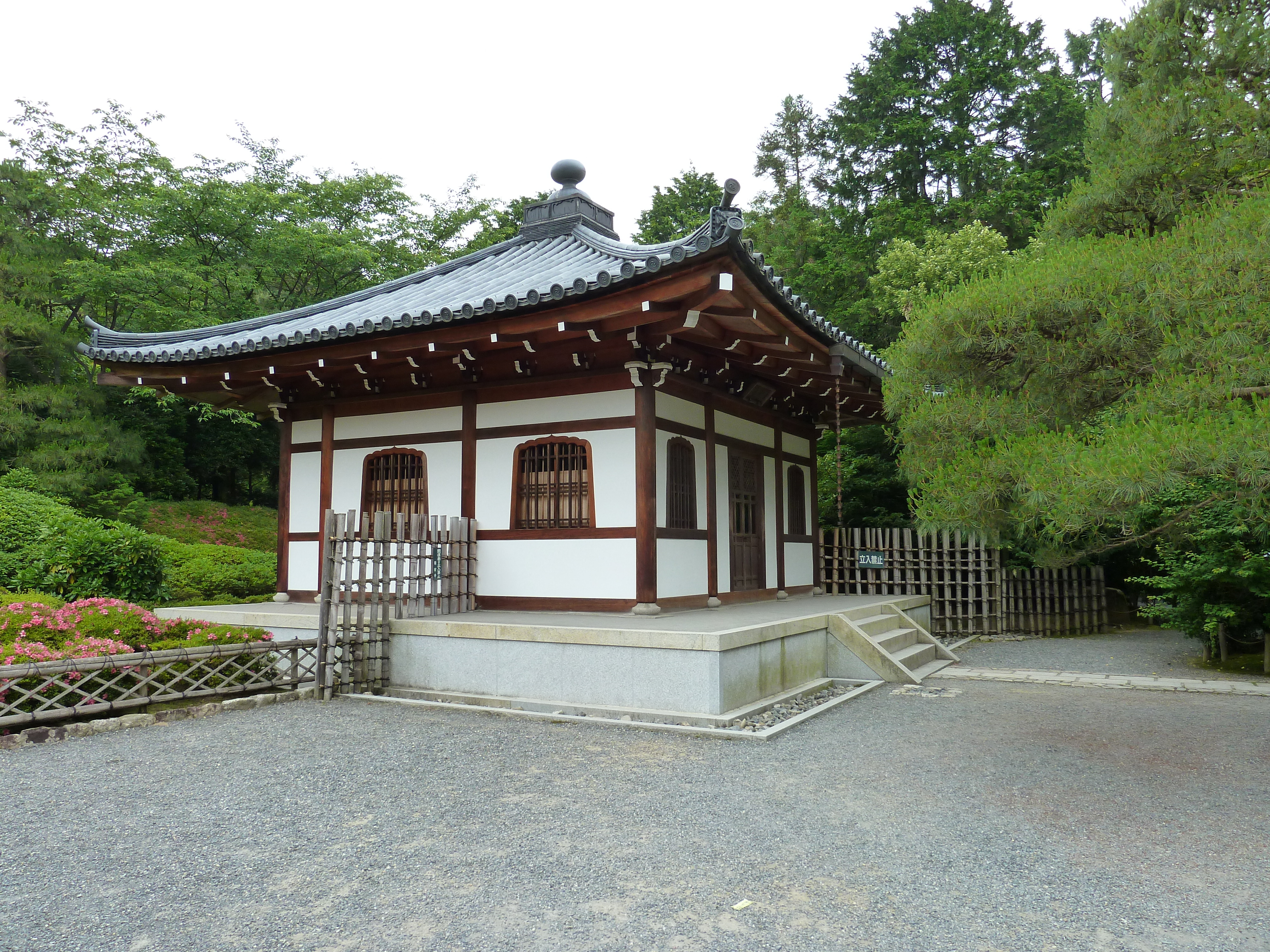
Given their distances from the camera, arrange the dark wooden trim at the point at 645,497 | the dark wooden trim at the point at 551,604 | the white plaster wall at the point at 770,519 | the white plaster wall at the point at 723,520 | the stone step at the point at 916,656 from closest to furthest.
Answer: the dark wooden trim at the point at 645,497 → the dark wooden trim at the point at 551,604 → the stone step at the point at 916,656 → the white plaster wall at the point at 723,520 → the white plaster wall at the point at 770,519

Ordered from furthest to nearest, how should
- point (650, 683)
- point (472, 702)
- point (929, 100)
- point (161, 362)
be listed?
1. point (929, 100)
2. point (161, 362)
3. point (472, 702)
4. point (650, 683)

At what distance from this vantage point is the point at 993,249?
1691 cm

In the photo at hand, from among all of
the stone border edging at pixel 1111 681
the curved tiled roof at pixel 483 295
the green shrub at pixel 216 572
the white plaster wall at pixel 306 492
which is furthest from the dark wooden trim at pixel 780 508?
the green shrub at pixel 216 572

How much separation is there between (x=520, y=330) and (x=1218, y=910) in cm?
653

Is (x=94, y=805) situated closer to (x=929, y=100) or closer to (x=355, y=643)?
(x=355, y=643)

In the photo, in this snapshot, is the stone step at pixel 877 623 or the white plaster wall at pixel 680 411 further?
the stone step at pixel 877 623

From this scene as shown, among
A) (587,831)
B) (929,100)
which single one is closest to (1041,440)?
(587,831)

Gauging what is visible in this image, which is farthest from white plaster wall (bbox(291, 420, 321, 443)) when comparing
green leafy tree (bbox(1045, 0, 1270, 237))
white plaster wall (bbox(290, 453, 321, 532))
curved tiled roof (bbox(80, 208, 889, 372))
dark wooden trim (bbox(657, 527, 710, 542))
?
green leafy tree (bbox(1045, 0, 1270, 237))

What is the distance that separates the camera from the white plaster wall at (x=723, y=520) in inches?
391

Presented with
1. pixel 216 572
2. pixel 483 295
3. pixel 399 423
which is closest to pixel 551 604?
pixel 399 423

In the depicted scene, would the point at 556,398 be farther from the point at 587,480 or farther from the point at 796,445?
the point at 796,445

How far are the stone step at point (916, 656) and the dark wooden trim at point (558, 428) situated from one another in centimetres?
377

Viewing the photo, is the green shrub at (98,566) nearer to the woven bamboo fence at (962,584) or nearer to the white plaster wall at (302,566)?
the white plaster wall at (302,566)

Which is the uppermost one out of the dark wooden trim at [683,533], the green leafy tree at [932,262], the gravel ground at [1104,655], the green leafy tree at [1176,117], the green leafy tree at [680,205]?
the green leafy tree at [680,205]
